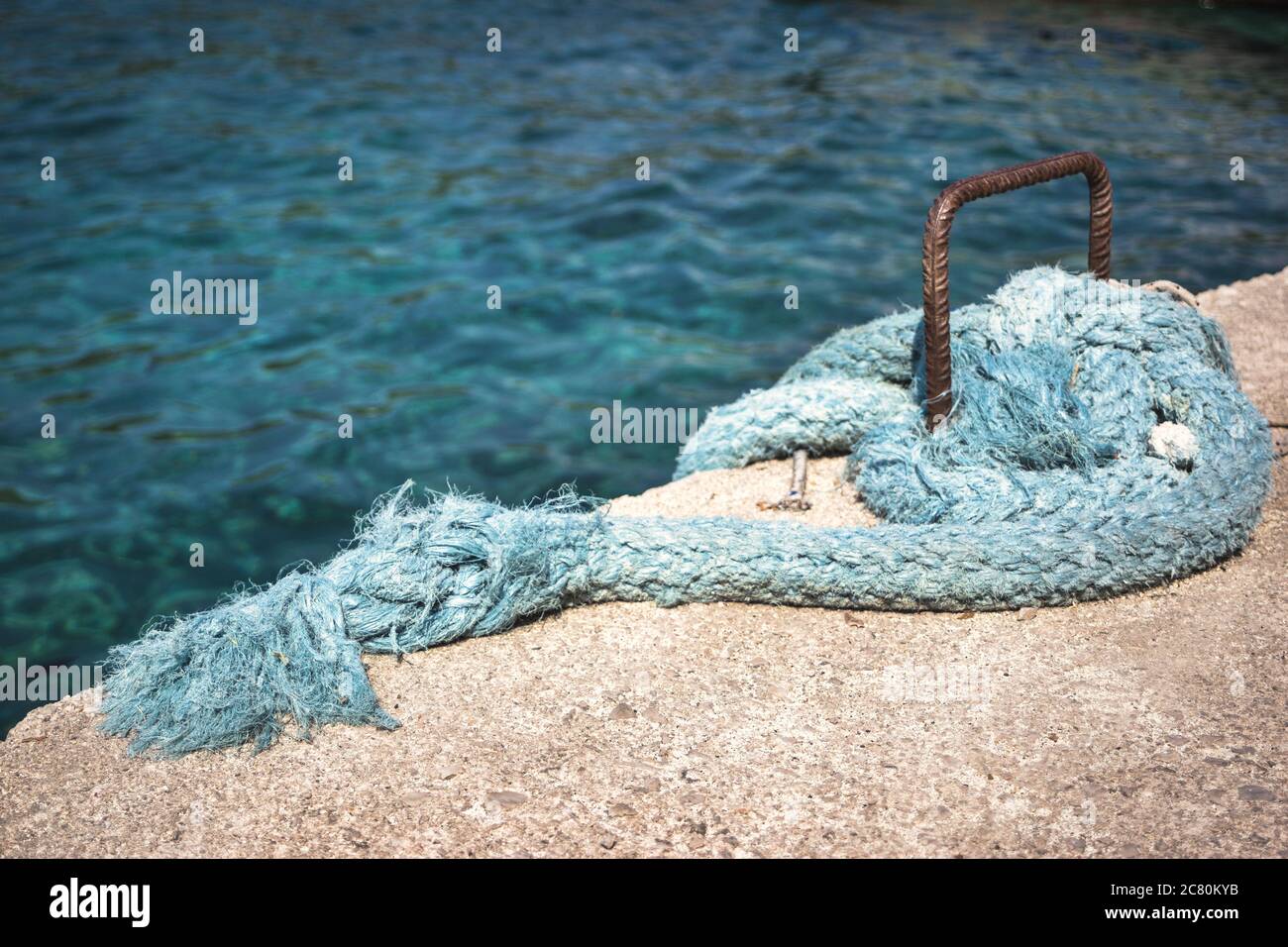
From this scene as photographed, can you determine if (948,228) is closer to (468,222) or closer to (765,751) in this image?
(765,751)

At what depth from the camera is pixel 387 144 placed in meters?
7.98

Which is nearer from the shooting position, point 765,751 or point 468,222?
point 765,751

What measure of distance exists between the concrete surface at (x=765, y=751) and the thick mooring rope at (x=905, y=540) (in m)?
0.08

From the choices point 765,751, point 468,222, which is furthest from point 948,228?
point 468,222

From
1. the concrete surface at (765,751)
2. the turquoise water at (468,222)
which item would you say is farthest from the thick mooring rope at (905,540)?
the turquoise water at (468,222)

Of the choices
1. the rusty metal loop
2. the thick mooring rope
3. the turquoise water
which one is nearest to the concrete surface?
the thick mooring rope

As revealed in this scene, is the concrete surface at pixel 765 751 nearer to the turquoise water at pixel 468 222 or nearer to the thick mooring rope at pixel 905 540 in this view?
the thick mooring rope at pixel 905 540

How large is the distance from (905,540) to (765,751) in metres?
0.79

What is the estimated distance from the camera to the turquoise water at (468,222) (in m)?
5.02

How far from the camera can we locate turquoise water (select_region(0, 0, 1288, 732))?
502cm

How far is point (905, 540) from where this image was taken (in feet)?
10.6

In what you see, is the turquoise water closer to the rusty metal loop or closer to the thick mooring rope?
the thick mooring rope

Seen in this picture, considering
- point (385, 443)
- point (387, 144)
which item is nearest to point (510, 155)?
point (387, 144)
